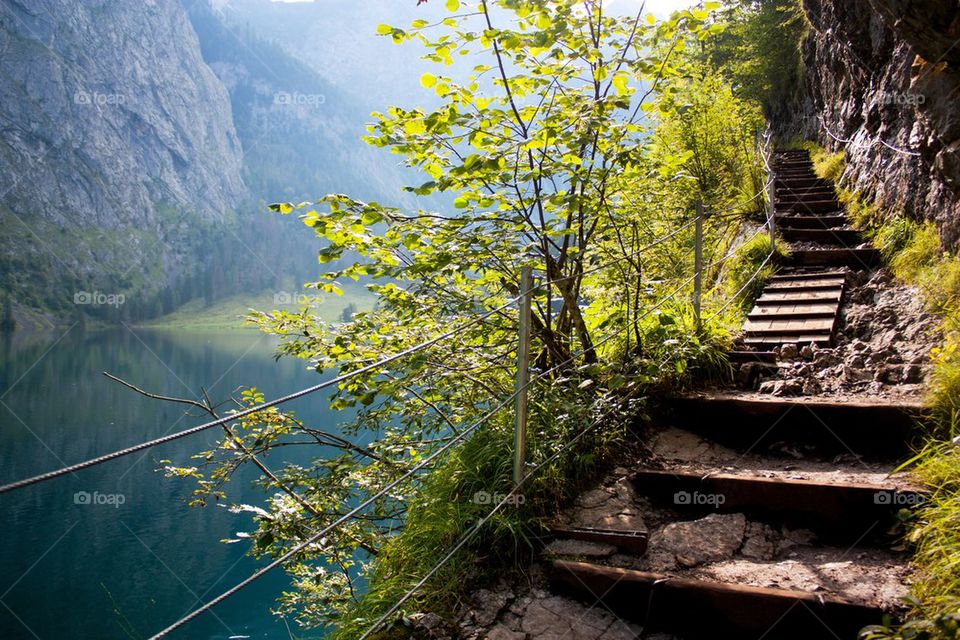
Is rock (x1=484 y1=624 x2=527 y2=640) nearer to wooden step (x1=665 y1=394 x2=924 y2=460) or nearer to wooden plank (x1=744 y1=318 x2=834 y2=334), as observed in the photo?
wooden step (x1=665 y1=394 x2=924 y2=460)

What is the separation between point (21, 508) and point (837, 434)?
45296 mm

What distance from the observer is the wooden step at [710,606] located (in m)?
2.41

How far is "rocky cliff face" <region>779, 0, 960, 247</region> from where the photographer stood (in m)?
4.50

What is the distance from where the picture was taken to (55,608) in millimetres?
27094

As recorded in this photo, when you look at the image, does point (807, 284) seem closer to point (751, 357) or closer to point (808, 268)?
point (808, 268)

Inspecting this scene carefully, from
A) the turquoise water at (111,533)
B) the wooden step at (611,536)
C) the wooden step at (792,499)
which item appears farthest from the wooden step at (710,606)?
the turquoise water at (111,533)

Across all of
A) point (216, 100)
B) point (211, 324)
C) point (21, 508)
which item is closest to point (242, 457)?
point (21, 508)

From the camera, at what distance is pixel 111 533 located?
34969 millimetres

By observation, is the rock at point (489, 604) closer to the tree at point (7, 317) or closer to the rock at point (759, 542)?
the rock at point (759, 542)

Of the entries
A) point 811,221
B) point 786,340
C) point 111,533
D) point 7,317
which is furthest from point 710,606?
point 7,317

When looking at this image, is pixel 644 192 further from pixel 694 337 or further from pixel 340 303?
pixel 340 303

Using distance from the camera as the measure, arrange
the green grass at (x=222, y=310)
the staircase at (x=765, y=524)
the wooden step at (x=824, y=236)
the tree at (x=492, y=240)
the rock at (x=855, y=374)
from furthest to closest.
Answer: the green grass at (x=222, y=310) < the wooden step at (x=824, y=236) < the rock at (x=855, y=374) < the tree at (x=492, y=240) < the staircase at (x=765, y=524)

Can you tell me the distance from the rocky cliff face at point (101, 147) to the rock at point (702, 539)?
13230cm

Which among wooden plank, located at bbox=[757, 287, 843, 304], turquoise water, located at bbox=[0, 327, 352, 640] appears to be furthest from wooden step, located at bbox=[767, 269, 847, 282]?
turquoise water, located at bbox=[0, 327, 352, 640]
